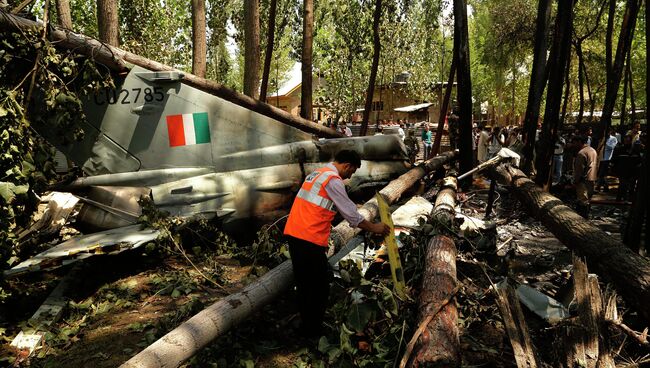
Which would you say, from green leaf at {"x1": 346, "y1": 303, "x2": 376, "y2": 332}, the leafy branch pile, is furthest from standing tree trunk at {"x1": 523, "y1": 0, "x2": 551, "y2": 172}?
the leafy branch pile

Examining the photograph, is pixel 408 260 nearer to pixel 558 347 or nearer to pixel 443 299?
pixel 443 299

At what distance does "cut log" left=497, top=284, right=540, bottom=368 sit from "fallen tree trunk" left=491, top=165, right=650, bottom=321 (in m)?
1.10

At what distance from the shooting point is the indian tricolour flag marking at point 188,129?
21.6ft

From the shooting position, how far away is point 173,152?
6.62 m

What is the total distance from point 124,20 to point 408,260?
26.1m

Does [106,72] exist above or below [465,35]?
below

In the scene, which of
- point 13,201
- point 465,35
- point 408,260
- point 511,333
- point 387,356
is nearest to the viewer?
point 511,333

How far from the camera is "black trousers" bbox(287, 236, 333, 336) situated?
12.7ft

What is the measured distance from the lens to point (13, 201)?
14.5ft

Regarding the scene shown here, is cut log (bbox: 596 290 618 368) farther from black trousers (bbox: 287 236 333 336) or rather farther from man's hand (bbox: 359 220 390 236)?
black trousers (bbox: 287 236 333 336)

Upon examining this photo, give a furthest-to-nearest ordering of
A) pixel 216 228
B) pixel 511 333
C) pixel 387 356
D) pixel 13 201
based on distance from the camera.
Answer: pixel 216 228 < pixel 13 201 < pixel 387 356 < pixel 511 333

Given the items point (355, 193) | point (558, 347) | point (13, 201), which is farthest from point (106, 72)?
point (558, 347)

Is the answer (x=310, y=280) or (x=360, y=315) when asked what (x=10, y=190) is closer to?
(x=310, y=280)

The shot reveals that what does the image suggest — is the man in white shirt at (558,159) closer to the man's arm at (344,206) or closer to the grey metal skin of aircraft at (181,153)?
the grey metal skin of aircraft at (181,153)
